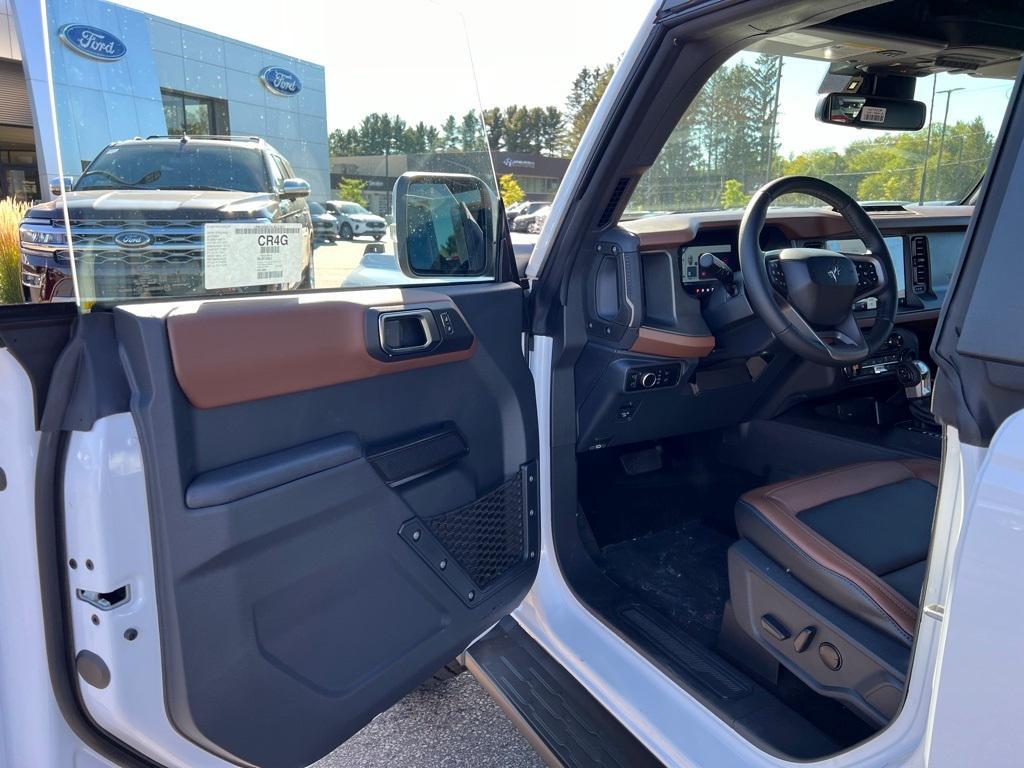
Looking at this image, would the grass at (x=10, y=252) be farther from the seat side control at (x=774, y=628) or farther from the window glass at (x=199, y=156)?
the seat side control at (x=774, y=628)

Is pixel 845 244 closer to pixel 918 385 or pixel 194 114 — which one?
pixel 918 385

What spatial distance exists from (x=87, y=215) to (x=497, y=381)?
3.27 ft

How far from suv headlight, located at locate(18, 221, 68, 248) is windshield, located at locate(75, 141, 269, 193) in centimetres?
7

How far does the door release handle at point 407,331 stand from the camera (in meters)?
1.53

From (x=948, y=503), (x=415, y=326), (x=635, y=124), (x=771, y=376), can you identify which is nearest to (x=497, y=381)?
(x=415, y=326)

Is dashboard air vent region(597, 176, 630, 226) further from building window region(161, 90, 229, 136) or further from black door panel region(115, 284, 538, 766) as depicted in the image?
building window region(161, 90, 229, 136)

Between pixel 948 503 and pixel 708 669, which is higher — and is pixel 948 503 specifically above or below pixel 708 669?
above

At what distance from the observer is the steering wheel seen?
1.92 meters

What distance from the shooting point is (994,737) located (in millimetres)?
972

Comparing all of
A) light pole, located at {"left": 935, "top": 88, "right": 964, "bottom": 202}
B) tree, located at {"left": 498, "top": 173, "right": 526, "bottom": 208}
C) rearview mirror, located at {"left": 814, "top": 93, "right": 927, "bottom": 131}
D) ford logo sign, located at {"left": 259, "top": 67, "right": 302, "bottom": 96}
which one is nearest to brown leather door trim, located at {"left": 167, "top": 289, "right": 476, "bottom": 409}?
ford logo sign, located at {"left": 259, "top": 67, "right": 302, "bottom": 96}

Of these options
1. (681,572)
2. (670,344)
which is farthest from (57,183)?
(681,572)

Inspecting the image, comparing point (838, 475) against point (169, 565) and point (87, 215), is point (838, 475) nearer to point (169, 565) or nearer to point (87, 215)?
point (169, 565)

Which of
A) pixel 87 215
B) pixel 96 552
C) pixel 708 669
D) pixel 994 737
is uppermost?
pixel 87 215

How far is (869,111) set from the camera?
2258 millimetres
